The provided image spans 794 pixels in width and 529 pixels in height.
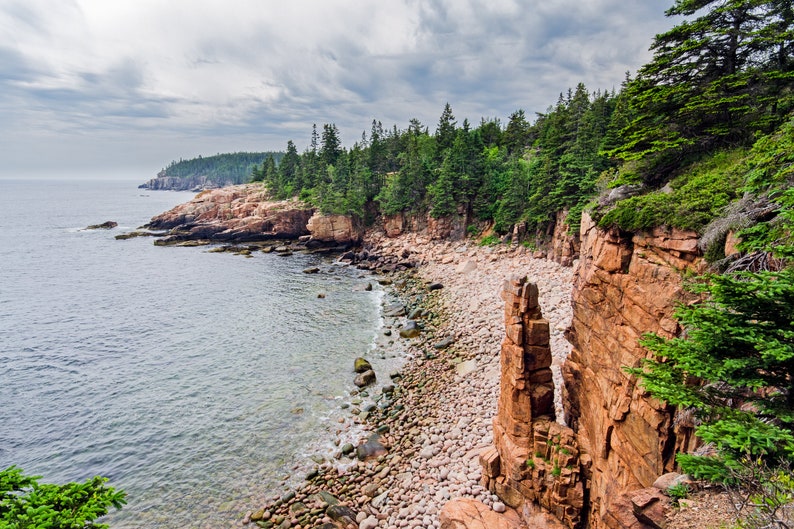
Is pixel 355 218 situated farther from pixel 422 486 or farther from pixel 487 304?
pixel 422 486

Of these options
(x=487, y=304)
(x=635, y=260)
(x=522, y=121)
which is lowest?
(x=487, y=304)

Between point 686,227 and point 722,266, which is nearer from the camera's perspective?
point 722,266

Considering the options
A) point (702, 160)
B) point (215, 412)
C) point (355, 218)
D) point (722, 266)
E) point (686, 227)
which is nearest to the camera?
point (722, 266)

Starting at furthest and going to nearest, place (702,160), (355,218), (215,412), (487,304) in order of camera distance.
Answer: (355,218) → (487,304) → (215,412) → (702,160)

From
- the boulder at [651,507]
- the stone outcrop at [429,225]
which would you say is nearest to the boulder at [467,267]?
the stone outcrop at [429,225]

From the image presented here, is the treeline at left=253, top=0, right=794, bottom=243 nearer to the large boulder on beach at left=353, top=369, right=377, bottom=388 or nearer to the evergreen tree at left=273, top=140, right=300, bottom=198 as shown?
the evergreen tree at left=273, top=140, right=300, bottom=198

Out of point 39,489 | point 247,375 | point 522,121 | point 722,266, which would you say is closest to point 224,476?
point 247,375

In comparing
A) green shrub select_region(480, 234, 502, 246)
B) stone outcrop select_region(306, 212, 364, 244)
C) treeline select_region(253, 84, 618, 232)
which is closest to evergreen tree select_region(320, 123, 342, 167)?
treeline select_region(253, 84, 618, 232)

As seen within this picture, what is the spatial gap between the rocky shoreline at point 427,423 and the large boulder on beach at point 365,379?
107 centimetres

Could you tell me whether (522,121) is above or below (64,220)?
above

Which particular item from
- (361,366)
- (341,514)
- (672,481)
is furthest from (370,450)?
(672,481)

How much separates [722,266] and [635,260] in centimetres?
261

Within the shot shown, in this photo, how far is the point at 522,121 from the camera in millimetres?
70750

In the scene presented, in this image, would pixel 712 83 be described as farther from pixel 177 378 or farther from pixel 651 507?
pixel 177 378
